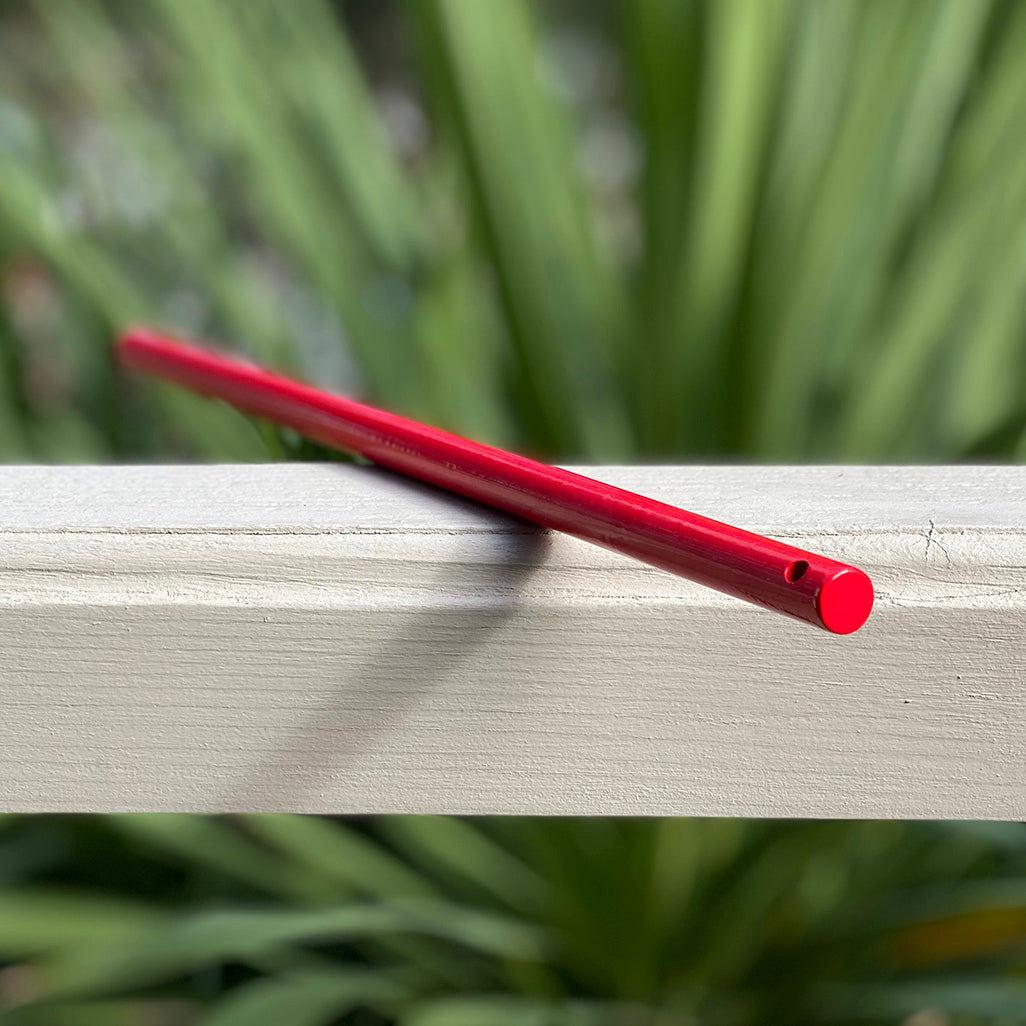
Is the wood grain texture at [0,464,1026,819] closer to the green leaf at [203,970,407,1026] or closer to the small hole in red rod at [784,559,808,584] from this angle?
the small hole in red rod at [784,559,808,584]

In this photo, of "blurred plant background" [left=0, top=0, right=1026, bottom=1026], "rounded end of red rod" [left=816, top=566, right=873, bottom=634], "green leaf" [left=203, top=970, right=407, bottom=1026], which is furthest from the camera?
"blurred plant background" [left=0, top=0, right=1026, bottom=1026]

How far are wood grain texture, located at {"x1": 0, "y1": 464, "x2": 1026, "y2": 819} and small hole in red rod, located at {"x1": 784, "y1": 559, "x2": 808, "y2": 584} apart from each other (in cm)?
4

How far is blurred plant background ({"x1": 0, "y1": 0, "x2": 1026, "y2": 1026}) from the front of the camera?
607 mm

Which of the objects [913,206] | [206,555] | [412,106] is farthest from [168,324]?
[412,106]

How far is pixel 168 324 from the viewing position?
3.00ft

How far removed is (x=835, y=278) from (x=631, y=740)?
0.56 metres

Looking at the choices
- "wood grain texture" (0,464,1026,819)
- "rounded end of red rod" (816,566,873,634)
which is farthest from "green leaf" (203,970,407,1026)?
"rounded end of red rod" (816,566,873,634)

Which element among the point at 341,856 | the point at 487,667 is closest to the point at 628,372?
the point at 341,856

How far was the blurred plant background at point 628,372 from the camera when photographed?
607mm

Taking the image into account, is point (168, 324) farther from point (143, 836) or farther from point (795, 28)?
point (795, 28)

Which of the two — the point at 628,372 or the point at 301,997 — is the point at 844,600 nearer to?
the point at 301,997

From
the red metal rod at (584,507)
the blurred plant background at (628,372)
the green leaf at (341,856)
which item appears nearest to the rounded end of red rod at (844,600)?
the red metal rod at (584,507)

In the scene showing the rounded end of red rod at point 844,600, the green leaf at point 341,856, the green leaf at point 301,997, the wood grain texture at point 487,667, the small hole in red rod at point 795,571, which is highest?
the green leaf at point 341,856

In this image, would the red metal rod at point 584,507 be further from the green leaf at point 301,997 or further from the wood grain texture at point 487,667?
the green leaf at point 301,997
